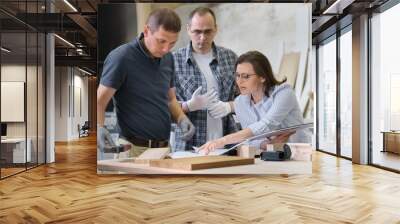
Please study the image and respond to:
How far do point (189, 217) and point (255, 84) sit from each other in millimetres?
3275

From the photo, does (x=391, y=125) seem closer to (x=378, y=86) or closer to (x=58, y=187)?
(x=378, y=86)

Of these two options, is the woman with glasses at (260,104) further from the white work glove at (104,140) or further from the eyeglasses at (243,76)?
the white work glove at (104,140)

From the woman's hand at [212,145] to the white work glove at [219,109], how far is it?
401 mm

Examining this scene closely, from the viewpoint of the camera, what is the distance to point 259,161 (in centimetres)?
694

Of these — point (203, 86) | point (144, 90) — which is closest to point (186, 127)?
point (203, 86)

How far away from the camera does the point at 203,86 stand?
22.6 ft

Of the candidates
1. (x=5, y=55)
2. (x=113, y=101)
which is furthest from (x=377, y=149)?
(x=5, y=55)

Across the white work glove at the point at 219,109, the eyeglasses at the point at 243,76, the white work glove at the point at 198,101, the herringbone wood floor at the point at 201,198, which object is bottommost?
the herringbone wood floor at the point at 201,198

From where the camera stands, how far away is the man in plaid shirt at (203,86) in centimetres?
686

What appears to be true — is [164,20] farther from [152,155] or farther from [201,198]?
[201,198]

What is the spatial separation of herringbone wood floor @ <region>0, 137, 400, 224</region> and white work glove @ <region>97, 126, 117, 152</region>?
52 centimetres

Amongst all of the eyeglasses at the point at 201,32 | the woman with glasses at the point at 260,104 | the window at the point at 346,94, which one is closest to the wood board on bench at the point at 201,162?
the woman with glasses at the point at 260,104

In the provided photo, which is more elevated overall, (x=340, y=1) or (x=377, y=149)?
(x=340, y=1)

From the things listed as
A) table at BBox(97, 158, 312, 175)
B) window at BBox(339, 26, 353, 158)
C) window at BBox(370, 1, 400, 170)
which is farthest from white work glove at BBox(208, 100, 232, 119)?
window at BBox(339, 26, 353, 158)
